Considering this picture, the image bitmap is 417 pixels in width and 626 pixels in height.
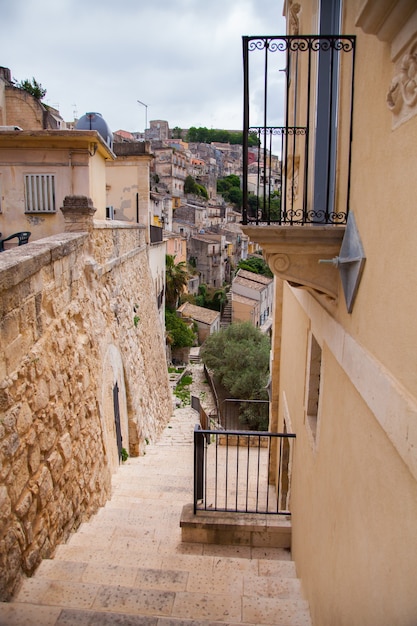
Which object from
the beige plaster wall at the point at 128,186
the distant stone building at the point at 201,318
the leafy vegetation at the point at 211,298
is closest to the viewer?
the beige plaster wall at the point at 128,186

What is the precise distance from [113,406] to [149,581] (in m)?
4.30

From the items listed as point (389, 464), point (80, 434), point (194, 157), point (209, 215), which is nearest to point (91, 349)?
point (80, 434)

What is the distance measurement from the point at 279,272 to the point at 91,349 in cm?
406

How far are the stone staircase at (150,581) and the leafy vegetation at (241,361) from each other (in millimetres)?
17785

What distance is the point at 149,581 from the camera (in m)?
4.05

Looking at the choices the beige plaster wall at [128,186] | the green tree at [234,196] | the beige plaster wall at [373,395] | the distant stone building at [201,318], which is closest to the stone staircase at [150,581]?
the beige plaster wall at [373,395]

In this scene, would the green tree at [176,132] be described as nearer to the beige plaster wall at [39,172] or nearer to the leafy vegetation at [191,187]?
the leafy vegetation at [191,187]

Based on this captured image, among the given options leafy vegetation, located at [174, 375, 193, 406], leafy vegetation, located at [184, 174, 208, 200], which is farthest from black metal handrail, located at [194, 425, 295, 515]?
leafy vegetation, located at [184, 174, 208, 200]

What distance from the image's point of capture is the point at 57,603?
11.1 feet

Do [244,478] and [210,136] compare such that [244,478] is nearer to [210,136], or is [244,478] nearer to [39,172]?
[39,172]

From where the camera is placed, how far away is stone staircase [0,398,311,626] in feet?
10.1

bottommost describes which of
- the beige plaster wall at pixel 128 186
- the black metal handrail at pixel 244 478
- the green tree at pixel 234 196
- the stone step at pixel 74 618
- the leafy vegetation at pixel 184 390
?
the leafy vegetation at pixel 184 390

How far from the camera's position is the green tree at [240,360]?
26078mm

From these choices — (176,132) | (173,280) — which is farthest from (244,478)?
(176,132)
